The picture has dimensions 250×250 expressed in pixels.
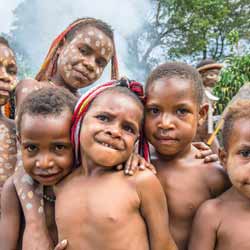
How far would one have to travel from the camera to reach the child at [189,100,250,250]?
174cm

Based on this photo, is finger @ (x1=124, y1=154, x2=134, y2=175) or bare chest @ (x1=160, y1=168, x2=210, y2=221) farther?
bare chest @ (x1=160, y1=168, x2=210, y2=221)

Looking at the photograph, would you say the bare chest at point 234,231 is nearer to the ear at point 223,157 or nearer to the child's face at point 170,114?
the ear at point 223,157

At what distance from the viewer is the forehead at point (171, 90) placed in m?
1.88

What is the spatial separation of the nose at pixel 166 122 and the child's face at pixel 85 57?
32.4 inches

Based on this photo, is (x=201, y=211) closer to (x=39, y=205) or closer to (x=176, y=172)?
(x=176, y=172)

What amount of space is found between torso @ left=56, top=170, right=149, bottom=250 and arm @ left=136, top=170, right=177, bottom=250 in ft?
0.09

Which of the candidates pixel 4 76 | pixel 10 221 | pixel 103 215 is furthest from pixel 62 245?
pixel 4 76

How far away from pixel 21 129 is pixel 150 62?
1869 centimetres

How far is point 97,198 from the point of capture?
1.80 metres

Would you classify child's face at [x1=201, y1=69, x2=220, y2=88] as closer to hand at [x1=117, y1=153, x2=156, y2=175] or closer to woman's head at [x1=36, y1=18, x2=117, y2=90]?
woman's head at [x1=36, y1=18, x2=117, y2=90]

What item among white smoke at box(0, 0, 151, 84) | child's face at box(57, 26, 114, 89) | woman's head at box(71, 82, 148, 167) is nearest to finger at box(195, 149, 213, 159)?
woman's head at box(71, 82, 148, 167)

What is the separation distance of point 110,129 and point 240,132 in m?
0.54

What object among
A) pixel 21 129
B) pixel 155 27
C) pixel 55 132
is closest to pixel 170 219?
pixel 55 132

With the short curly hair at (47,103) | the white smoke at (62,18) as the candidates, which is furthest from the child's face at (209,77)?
the white smoke at (62,18)
